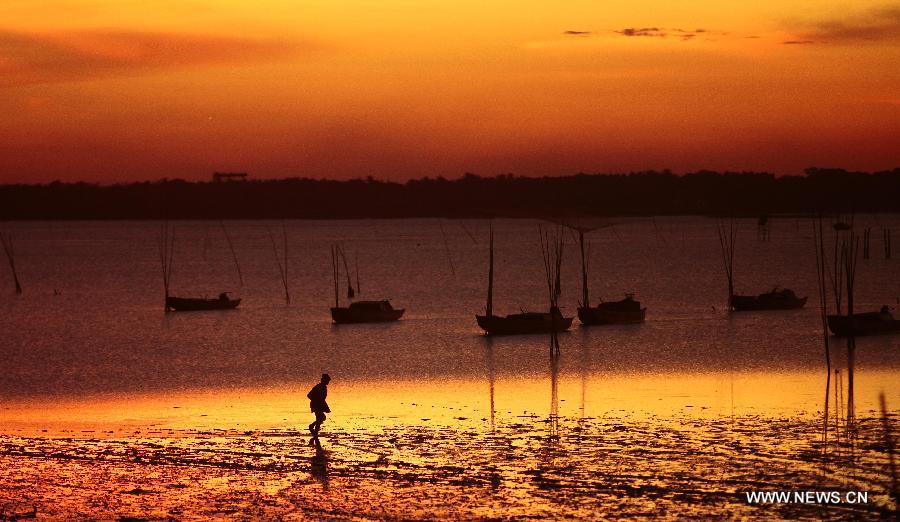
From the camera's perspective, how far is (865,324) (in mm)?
44594

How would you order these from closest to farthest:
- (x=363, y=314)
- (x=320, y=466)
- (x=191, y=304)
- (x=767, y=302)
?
1. (x=320, y=466)
2. (x=363, y=314)
3. (x=767, y=302)
4. (x=191, y=304)

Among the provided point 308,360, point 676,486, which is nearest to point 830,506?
point 676,486

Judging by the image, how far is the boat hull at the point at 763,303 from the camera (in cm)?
6275

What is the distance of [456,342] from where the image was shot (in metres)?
48.3

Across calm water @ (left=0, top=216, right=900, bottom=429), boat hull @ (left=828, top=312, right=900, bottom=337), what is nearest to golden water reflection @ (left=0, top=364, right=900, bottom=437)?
calm water @ (left=0, top=216, right=900, bottom=429)

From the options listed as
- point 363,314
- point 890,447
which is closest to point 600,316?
point 363,314

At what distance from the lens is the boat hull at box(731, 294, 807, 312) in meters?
62.8

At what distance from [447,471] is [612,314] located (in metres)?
37.8

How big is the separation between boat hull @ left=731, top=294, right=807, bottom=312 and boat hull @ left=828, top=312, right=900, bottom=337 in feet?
53.6

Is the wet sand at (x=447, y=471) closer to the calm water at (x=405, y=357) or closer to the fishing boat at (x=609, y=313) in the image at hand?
the calm water at (x=405, y=357)

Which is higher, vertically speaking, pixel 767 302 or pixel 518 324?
pixel 767 302

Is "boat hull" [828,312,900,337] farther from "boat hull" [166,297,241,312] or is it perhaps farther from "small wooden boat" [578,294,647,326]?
"boat hull" [166,297,241,312]

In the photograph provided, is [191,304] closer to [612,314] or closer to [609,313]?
[609,313]

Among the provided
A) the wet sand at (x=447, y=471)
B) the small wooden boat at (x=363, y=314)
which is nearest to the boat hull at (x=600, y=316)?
the small wooden boat at (x=363, y=314)
